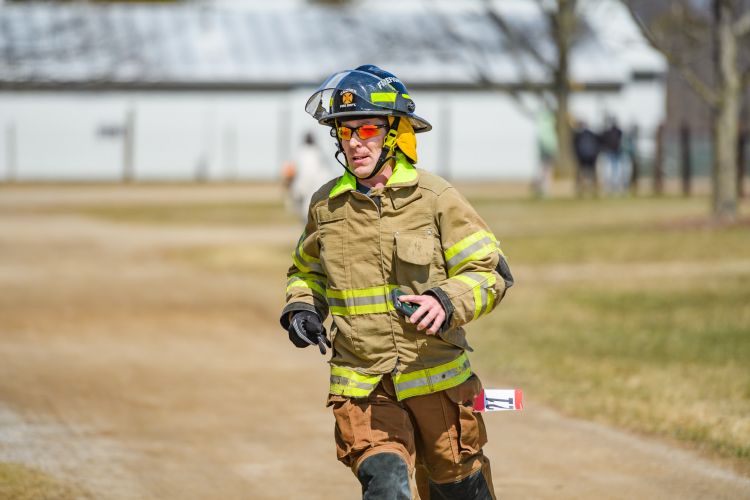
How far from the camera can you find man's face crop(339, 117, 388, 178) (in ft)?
14.7

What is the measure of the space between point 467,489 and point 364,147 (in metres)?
1.16

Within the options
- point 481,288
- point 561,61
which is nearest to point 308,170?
point 481,288

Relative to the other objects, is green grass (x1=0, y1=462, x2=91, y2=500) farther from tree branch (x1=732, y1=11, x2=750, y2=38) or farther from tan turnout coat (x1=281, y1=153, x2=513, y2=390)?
tree branch (x1=732, y1=11, x2=750, y2=38)

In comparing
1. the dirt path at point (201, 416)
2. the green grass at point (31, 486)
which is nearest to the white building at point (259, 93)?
the dirt path at point (201, 416)

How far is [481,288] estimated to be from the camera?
4.36 m

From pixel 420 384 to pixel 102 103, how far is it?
40.5m

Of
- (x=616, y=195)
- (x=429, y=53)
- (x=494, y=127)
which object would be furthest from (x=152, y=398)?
(x=494, y=127)

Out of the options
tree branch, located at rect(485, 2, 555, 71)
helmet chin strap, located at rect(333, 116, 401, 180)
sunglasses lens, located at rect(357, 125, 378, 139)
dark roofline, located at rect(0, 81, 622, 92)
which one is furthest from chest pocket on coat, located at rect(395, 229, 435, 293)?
dark roofline, located at rect(0, 81, 622, 92)

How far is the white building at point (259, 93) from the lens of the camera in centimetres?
4356

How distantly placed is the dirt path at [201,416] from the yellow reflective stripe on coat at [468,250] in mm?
2063

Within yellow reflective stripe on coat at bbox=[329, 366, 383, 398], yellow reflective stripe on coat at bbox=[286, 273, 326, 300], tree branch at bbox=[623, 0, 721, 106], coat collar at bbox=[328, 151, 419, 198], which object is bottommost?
yellow reflective stripe on coat at bbox=[329, 366, 383, 398]

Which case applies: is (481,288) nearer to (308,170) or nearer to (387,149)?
(387,149)

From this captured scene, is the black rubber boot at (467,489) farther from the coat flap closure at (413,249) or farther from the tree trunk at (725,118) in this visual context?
the tree trunk at (725,118)

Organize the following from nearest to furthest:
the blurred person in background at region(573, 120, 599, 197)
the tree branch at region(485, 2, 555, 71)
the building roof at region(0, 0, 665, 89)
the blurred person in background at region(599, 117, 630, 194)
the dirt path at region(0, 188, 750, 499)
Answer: the dirt path at region(0, 188, 750, 499), the tree branch at region(485, 2, 555, 71), the blurred person in background at region(573, 120, 599, 197), the blurred person in background at region(599, 117, 630, 194), the building roof at region(0, 0, 665, 89)
